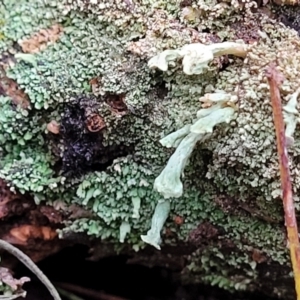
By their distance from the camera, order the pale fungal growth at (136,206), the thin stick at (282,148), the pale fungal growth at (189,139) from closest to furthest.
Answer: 1. the thin stick at (282,148)
2. the pale fungal growth at (189,139)
3. the pale fungal growth at (136,206)

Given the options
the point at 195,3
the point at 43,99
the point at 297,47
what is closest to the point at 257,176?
the point at 297,47

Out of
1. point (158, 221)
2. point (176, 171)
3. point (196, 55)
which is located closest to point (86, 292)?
point (158, 221)

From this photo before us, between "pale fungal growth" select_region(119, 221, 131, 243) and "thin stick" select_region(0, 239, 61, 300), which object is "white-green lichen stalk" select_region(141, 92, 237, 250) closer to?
"pale fungal growth" select_region(119, 221, 131, 243)

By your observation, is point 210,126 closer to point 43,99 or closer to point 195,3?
point 195,3

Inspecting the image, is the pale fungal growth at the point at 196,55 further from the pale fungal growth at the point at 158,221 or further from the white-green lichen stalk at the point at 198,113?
the pale fungal growth at the point at 158,221

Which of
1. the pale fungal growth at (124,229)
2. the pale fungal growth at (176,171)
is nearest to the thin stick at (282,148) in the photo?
the pale fungal growth at (176,171)

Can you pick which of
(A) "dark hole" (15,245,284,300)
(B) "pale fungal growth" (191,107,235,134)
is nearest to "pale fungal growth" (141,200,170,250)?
(B) "pale fungal growth" (191,107,235,134)

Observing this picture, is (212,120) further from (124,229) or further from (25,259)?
(25,259)
